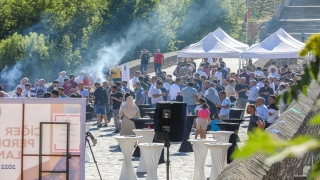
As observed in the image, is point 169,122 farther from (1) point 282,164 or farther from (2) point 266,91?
(2) point 266,91

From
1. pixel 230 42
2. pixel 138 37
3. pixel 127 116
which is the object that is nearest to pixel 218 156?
pixel 127 116

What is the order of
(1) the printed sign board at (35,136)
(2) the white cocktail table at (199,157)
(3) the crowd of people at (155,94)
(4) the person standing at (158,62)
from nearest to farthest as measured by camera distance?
(1) the printed sign board at (35,136) → (2) the white cocktail table at (199,157) → (3) the crowd of people at (155,94) → (4) the person standing at (158,62)

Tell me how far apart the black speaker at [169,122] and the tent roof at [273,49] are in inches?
670

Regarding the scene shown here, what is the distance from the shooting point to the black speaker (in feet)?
42.8

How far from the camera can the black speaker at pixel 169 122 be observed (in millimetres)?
13031

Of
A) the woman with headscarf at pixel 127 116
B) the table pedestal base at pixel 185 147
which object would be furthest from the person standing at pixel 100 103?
the table pedestal base at pixel 185 147

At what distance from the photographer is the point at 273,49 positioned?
30766mm

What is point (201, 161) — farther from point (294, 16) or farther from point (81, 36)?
point (294, 16)

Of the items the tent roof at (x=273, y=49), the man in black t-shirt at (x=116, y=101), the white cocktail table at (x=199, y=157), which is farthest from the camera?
the tent roof at (x=273, y=49)

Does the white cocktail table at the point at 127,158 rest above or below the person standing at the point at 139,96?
below

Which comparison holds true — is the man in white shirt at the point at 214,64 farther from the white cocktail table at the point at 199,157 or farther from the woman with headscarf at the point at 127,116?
the white cocktail table at the point at 199,157

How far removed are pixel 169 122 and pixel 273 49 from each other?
18239 millimetres

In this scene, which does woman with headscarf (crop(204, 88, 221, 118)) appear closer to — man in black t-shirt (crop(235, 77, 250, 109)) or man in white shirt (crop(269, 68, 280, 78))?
man in black t-shirt (crop(235, 77, 250, 109))

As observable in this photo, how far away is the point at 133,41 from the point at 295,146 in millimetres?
47144
